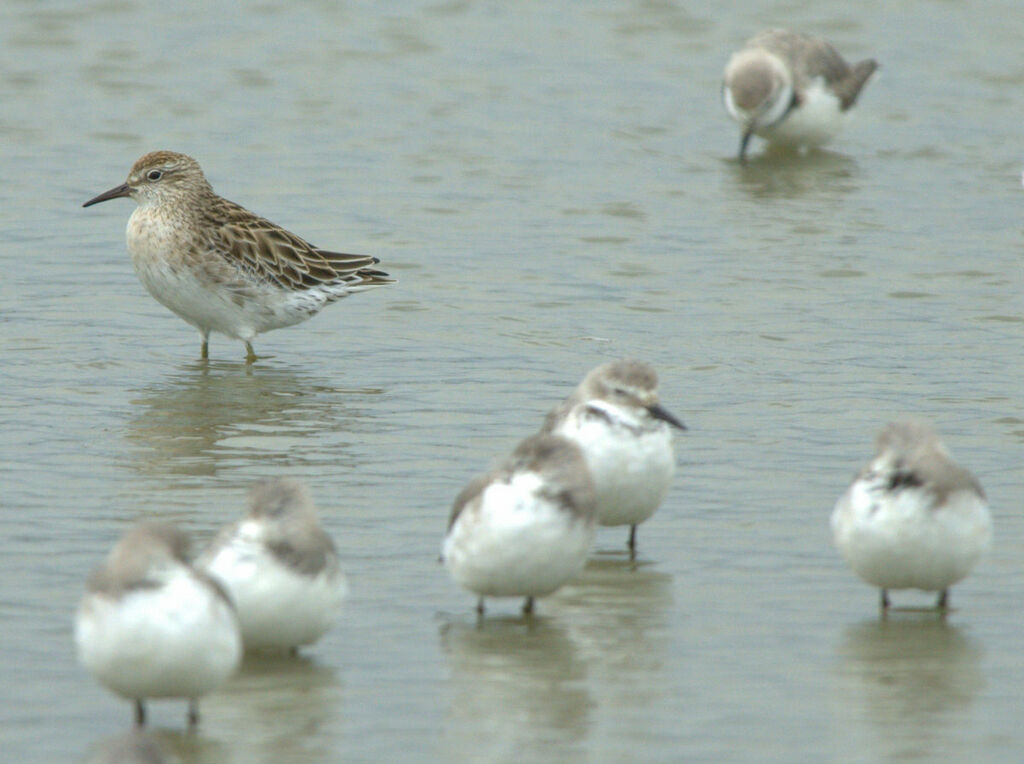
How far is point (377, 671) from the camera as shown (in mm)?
8867

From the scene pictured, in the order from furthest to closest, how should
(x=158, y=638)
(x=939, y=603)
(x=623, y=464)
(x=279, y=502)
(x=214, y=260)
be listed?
(x=214, y=260)
(x=623, y=464)
(x=939, y=603)
(x=279, y=502)
(x=158, y=638)

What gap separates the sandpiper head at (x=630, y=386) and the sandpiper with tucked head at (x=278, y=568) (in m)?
2.24

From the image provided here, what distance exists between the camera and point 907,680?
886 cm

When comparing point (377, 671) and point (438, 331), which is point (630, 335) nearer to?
point (438, 331)

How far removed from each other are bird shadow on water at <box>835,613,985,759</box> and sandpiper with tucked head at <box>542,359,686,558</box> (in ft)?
4.63

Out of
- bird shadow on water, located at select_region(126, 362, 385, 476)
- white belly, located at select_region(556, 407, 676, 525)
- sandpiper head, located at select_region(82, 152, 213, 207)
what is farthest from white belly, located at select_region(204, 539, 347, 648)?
sandpiper head, located at select_region(82, 152, 213, 207)

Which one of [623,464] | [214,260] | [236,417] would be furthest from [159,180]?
[623,464]

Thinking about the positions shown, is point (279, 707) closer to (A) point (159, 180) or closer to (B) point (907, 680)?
(B) point (907, 680)

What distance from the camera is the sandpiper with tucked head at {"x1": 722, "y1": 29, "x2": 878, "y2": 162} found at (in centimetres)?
2314

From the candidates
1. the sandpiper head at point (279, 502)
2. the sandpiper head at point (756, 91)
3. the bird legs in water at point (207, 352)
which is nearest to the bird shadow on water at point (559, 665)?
the sandpiper head at point (279, 502)

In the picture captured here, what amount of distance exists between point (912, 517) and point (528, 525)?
6.11 feet

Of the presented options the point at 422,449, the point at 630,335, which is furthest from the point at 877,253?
the point at 422,449

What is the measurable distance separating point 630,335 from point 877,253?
411cm

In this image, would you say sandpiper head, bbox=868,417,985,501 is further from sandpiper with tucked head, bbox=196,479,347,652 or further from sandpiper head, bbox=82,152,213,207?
sandpiper head, bbox=82,152,213,207
